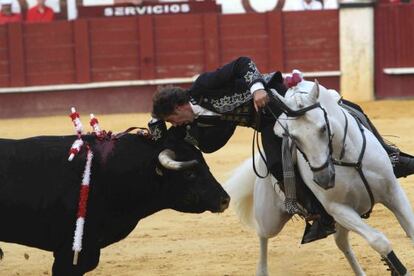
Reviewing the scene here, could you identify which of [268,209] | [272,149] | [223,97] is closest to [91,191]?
[223,97]

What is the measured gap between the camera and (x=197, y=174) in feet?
14.8

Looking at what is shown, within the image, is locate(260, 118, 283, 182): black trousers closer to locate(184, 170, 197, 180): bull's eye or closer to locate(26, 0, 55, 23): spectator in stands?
locate(184, 170, 197, 180): bull's eye

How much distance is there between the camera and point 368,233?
15.3 feet

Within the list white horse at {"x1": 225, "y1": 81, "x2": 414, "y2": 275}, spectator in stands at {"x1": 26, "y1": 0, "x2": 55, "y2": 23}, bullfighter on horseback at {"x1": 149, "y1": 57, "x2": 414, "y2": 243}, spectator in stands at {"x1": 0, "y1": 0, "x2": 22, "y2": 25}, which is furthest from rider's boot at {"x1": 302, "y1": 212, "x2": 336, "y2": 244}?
spectator in stands at {"x1": 0, "y1": 0, "x2": 22, "y2": 25}

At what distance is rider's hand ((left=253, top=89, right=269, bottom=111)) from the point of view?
4555mm

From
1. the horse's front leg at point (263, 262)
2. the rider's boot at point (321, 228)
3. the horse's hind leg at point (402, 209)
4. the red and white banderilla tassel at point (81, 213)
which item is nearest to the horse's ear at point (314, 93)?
the horse's hind leg at point (402, 209)

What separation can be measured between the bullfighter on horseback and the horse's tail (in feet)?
1.97

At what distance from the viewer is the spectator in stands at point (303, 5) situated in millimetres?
14984

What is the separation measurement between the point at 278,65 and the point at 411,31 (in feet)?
6.53

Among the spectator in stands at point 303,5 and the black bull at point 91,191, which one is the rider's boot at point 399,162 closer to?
the black bull at point 91,191

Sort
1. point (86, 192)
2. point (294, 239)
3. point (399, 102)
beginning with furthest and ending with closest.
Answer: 1. point (399, 102)
2. point (294, 239)
3. point (86, 192)

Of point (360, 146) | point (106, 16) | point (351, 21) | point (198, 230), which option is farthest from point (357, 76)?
point (360, 146)

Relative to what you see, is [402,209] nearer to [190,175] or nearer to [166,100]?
[190,175]

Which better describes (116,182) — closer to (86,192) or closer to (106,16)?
(86,192)
